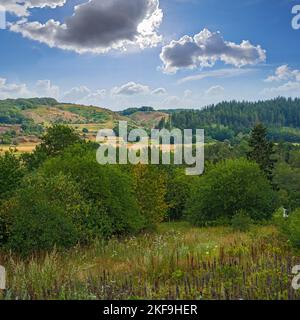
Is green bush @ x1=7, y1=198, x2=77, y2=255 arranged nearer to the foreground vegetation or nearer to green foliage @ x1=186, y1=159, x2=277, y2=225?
the foreground vegetation

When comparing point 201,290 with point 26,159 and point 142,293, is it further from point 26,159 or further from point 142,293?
point 26,159

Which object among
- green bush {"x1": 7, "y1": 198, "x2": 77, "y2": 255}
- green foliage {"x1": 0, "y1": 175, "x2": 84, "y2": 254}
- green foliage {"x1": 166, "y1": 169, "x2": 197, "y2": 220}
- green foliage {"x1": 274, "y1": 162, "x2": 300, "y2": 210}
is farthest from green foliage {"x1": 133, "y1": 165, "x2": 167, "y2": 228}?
green foliage {"x1": 274, "y1": 162, "x2": 300, "y2": 210}

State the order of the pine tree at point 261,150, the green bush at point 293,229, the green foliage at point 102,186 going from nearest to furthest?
the green bush at point 293,229 → the green foliage at point 102,186 → the pine tree at point 261,150

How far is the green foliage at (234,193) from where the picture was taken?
150ft

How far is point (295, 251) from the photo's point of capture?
1291 cm

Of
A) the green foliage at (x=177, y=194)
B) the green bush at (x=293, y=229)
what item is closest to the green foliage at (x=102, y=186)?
the green bush at (x=293, y=229)

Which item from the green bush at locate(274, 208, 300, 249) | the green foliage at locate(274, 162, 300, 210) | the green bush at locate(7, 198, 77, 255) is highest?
the green bush at locate(274, 208, 300, 249)

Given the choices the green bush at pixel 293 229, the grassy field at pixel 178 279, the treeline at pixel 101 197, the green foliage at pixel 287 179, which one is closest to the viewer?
the grassy field at pixel 178 279

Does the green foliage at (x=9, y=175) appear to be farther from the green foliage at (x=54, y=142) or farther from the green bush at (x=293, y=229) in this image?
the green bush at (x=293, y=229)

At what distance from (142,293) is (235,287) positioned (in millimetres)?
1953

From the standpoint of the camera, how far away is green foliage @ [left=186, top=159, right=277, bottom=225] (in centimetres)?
4572

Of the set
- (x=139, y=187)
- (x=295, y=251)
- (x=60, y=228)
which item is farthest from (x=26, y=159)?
(x=295, y=251)

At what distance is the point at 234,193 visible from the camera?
46.0 m

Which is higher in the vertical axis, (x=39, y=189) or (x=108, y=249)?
(x=39, y=189)
